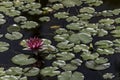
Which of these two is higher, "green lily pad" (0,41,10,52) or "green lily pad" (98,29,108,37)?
"green lily pad" (98,29,108,37)

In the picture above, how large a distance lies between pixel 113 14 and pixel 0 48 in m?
1.03

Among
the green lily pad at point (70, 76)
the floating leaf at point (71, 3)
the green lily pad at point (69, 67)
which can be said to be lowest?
the green lily pad at point (70, 76)

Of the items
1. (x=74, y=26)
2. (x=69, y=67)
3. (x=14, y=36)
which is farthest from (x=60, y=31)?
(x=69, y=67)

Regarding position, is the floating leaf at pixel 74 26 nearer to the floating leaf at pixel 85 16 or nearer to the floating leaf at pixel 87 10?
the floating leaf at pixel 85 16

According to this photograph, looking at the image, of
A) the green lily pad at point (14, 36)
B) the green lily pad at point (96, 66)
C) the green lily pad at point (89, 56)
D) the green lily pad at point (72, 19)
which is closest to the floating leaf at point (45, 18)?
the green lily pad at point (72, 19)

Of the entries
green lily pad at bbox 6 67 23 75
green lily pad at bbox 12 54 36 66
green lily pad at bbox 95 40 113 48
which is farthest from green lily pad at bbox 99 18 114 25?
green lily pad at bbox 6 67 23 75

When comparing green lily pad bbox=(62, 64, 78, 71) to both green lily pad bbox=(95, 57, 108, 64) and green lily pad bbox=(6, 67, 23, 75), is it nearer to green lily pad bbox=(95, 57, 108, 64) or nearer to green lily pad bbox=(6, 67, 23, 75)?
green lily pad bbox=(95, 57, 108, 64)

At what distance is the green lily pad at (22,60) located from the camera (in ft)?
7.48

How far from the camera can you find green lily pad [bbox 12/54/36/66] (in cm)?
228

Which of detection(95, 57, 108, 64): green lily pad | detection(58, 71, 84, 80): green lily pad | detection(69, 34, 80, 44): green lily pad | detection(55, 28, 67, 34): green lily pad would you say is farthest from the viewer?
detection(55, 28, 67, 34): green lily pad

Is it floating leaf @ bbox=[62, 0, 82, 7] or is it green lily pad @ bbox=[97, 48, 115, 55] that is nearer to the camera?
green lily pad @ bbox=[97, 48, 115, 55]

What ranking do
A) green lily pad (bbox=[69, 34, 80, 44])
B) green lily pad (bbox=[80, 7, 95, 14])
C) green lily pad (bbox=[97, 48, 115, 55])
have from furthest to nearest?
green lily pad (bbox=[80, 7, 95, 14]) → green lily pad (bbox=[69, 34, 80, 44]) → green lily pad (bbox=[97, 48, 115, 55])

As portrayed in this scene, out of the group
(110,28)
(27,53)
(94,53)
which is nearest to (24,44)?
(27,53)

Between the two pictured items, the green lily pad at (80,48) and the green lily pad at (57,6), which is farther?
the green lily pad at (57,6)
